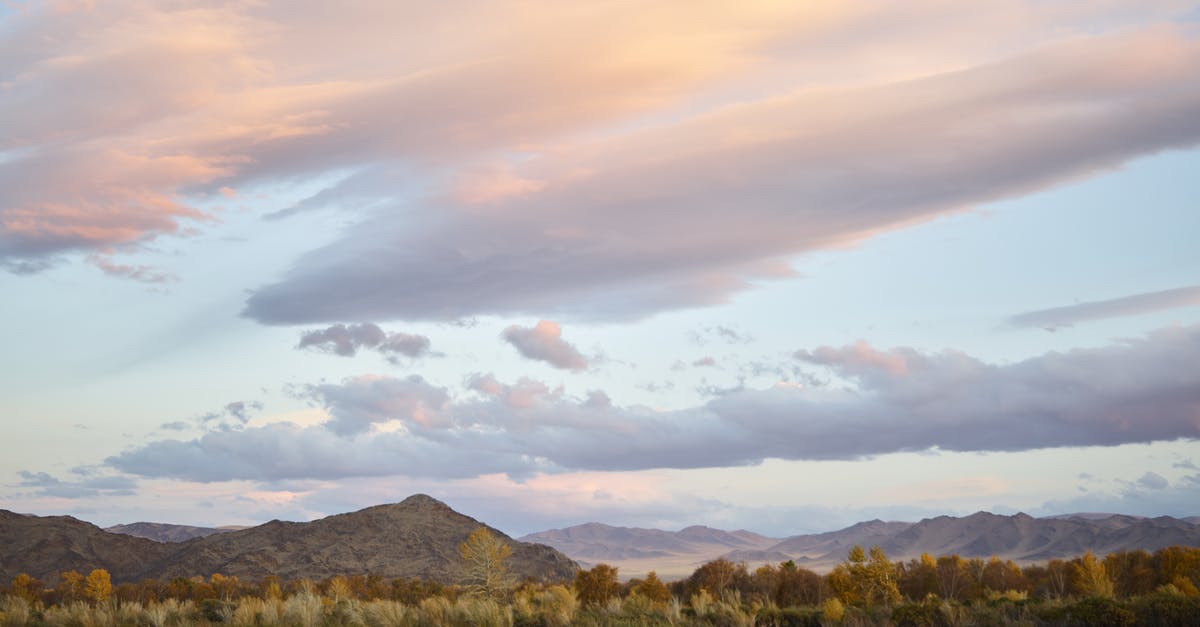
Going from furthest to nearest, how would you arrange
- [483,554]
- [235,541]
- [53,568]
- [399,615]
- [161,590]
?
1. [235,541]
2. [53,568]
3. [161,590]
4. [483,554]
5. [399,615]

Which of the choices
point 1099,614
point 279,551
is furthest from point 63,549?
point 1099,614

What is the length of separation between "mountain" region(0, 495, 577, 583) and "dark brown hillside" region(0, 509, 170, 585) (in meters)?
0.14

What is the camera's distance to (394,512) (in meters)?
176

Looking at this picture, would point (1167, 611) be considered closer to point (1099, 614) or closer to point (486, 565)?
point (1099, 614)

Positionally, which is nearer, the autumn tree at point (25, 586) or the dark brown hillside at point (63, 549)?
the autumn tree at point (25, 586)

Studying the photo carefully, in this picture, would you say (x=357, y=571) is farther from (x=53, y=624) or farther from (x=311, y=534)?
(x=53, y=624)

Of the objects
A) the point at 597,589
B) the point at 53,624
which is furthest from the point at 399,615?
the point at 597,589

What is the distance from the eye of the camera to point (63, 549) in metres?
146

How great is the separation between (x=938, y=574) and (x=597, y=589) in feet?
96.6

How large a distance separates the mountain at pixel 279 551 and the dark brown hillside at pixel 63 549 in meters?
0.14

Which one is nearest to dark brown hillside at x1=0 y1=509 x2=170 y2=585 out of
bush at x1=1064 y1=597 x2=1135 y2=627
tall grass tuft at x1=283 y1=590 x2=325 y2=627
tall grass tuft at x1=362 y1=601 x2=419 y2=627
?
tall grass tuft at x1=283 y1=590 x2=325 y2=627

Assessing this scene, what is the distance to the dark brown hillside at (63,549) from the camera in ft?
456

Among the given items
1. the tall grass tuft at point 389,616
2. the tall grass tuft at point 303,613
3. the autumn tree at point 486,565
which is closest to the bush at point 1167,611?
the tall grass tuft at point 389,616

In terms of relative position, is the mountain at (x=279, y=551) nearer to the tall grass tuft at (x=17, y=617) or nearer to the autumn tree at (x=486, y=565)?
the autumn tree at (x=486, y=565)
